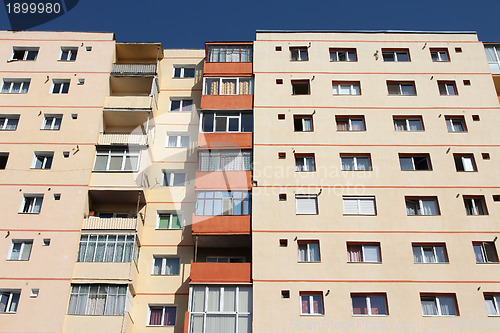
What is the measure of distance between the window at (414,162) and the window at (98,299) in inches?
650

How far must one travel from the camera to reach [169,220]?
29.0m

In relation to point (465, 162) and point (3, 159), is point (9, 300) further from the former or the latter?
point (465, 162)

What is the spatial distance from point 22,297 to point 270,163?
46.8 feet

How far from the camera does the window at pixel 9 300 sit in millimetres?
24609

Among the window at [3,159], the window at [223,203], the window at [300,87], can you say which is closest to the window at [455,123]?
the window at [300,87]

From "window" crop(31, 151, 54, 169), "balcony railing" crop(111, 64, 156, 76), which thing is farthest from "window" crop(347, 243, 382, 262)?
"window" crop(31, 151, 54, 169)

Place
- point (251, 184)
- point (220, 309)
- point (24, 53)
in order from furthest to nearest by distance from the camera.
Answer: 1. point (24, 53)
2. point (251, 184)
3. point (220, 309)

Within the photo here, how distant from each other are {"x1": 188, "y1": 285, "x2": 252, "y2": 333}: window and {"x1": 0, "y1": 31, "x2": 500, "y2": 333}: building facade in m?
0.07

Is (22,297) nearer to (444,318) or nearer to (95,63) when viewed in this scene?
(95,63)

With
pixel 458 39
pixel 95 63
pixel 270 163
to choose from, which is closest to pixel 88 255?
pixel 270 163

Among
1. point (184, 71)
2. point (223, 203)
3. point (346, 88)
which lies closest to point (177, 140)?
point (184, 71)

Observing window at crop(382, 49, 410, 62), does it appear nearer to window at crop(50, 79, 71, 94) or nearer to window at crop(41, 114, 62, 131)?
window at crop(50, 79, 71, 94)

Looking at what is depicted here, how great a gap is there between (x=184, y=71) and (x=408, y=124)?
1504 centimetres

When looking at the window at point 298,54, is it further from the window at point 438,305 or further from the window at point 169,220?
the window at point 438,305
